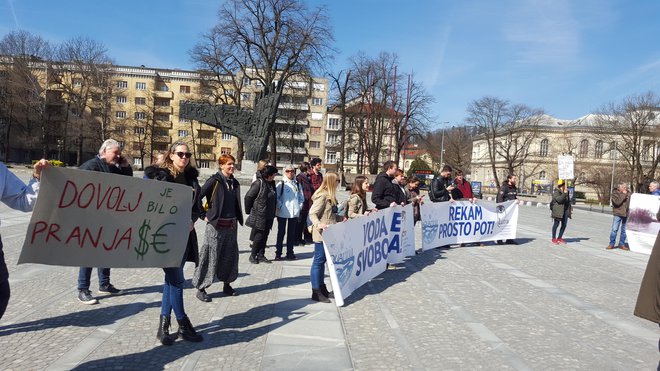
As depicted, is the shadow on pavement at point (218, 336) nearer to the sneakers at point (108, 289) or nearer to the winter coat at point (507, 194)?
the sneakers at point (108, 289)

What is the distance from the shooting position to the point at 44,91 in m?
58.9

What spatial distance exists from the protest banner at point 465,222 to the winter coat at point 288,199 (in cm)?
300

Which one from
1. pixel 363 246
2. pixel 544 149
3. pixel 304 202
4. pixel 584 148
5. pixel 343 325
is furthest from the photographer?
pixel 544 149

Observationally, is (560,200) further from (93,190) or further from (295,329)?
(93,190)

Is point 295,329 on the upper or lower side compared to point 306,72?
lower

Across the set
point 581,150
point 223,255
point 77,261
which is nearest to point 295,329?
point 223,255

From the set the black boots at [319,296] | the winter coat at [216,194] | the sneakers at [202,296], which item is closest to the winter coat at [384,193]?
the black boots at [319,296]

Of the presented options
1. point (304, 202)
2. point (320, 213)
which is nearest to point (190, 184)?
point (320, 213)

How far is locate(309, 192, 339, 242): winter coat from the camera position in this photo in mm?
6105

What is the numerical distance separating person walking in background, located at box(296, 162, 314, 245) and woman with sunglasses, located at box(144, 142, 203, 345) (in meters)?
A: 5.25

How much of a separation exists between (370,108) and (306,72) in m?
Result: 14.0

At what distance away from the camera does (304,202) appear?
34.9 ft

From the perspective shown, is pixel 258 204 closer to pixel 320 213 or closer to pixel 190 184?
Answer: pixel 320 213

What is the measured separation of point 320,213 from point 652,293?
368cm
